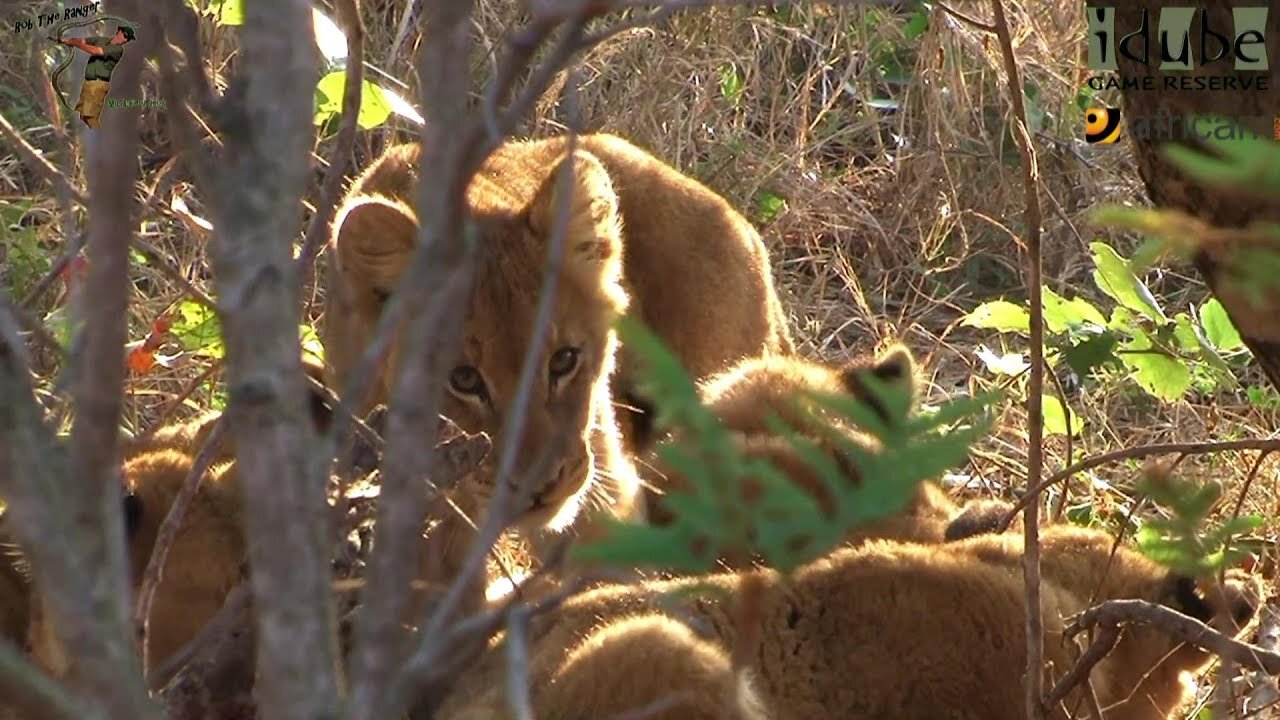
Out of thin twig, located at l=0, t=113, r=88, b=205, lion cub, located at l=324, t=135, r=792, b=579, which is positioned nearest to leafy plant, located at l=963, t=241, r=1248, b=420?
lion cub, located at l=324, t=135, r=792, b=579

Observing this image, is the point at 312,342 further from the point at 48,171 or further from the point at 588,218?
the point at 48,171

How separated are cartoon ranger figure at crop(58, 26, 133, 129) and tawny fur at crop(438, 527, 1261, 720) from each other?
48.4 inches

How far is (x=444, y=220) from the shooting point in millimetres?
1377

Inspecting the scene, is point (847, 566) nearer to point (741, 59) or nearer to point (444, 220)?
point (444, 220)

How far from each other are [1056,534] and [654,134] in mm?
3799

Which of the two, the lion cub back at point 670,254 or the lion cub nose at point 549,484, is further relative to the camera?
the lion cub back at point 670,254

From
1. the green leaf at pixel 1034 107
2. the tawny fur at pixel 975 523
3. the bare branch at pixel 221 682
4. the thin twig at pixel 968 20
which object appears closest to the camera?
the thin twig at pixel 968 20

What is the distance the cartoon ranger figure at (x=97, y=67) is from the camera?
2.65 m

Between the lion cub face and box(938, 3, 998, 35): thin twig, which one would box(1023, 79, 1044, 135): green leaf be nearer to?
the lion cub face

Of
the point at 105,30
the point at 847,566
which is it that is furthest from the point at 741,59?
the point at 105,30

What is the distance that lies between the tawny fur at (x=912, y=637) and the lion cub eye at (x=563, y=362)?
1.02 meters

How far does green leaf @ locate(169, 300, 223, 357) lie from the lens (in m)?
4.33

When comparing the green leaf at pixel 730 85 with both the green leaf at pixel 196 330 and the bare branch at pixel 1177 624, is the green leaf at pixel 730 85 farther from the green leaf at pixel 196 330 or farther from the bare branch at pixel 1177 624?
the bare branch at pixel 1177 624

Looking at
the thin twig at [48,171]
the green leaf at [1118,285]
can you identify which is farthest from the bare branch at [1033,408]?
the thin twig at [48,171]
